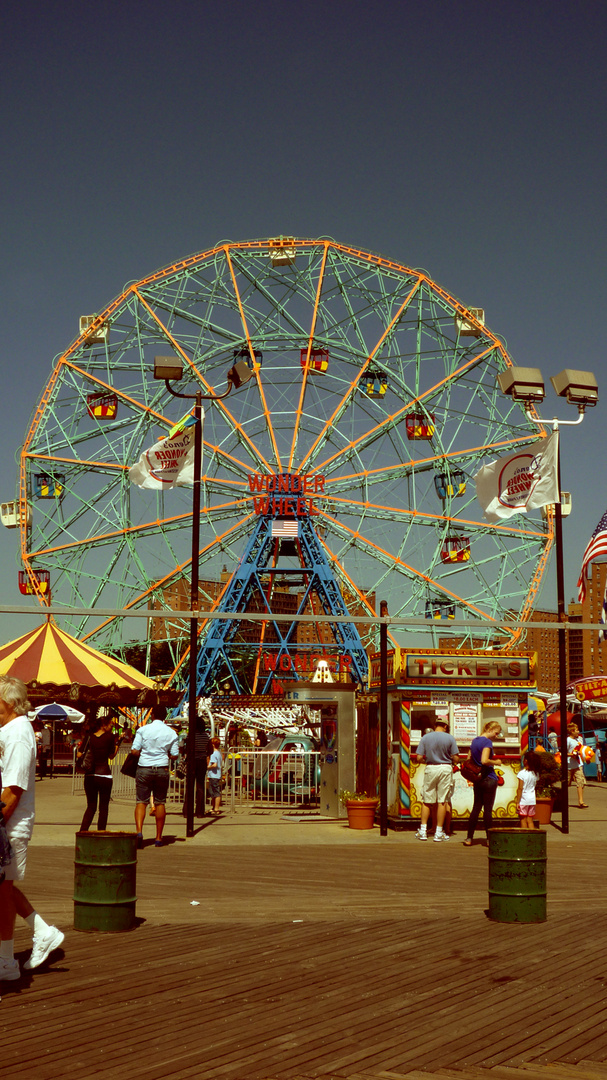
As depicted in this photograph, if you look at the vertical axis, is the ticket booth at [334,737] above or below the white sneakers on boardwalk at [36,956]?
above

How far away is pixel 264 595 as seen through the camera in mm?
38031

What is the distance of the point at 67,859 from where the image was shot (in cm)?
1191

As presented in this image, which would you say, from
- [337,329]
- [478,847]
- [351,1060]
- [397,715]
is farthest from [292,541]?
[351,1060]

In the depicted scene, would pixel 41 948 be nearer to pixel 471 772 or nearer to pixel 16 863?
pixel 16 863

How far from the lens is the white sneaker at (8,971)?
6.32 metres

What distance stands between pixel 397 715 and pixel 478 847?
3.07 metres

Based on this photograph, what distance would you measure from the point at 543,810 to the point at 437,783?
10.8ft

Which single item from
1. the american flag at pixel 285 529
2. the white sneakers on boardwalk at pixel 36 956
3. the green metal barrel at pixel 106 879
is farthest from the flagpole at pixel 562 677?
the american flag at pixel 285 529

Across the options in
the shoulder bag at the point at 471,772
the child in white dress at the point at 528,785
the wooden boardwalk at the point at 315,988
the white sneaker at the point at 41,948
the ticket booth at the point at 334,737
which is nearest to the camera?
the wooden boardwalk at the point at 315,988

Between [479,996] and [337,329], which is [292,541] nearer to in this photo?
[337,329]

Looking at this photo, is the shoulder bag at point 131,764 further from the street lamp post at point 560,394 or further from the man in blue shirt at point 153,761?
Answer: the street lamp post at point 560,394

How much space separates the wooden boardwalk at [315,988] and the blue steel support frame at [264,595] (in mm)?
27101

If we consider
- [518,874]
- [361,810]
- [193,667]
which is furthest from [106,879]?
[361,810]

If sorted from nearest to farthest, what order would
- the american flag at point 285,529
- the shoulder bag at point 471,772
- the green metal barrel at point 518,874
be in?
the green metal barrel at point 518,874
the shoulder bag at point 471,772
the american flag at point 285,529
